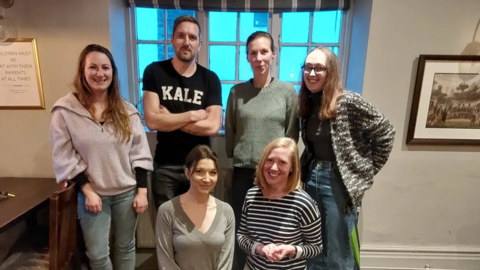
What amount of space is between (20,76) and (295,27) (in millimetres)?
1880

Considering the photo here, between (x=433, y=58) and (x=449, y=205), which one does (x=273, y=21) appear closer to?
(x=433, y=58)

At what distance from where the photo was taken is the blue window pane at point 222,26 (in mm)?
2217

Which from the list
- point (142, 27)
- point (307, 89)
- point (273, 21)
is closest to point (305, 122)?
point (307, 89)

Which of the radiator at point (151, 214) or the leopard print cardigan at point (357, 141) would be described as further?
the radiator at point (151, 214)

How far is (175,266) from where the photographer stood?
1281mm

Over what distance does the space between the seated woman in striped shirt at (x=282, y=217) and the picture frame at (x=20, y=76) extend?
61.8 inches

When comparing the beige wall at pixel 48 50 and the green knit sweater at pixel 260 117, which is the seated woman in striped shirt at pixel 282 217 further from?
the beige wall at pixel 48 50

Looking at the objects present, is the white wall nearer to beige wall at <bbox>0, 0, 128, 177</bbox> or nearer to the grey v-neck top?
the grey v-neck top

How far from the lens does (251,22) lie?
223 cm

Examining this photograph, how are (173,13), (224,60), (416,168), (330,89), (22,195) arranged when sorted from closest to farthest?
(330,89), (22,195), (416,168), (173,13), (224,60)

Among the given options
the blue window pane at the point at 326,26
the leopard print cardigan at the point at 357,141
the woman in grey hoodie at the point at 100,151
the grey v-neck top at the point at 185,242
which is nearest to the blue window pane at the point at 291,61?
the blue window pane at the point at 326,26

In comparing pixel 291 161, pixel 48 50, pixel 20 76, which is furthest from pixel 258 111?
pixel 20 76

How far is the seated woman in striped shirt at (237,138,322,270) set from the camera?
1274 mm

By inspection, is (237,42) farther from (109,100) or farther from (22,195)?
(22,195)
